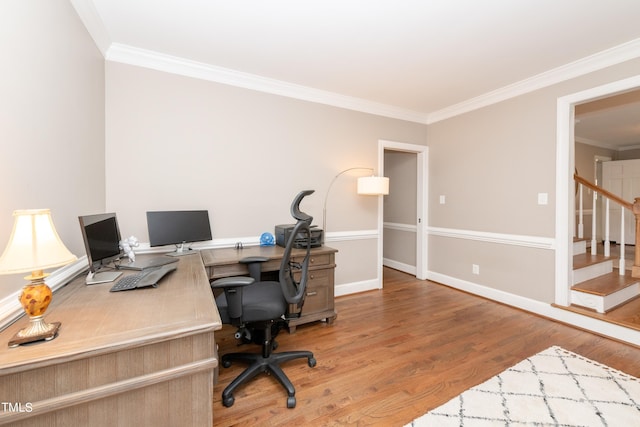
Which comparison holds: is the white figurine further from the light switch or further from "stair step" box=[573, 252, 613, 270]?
"stair step" box=[573, 252, 613, 270]

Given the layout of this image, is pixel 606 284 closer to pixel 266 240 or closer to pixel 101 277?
pixel 266 240

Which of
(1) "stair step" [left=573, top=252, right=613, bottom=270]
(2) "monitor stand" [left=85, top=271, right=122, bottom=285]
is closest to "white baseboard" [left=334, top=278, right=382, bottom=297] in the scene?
(1) "stair step" [left=573, top=252, right=613, bottom=270]

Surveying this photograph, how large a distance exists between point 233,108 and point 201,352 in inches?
98.5

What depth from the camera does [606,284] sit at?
292cm

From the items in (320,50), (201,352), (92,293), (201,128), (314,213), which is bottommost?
(201,352)

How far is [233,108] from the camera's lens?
115 inches

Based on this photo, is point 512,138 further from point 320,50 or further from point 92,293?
point 92,293

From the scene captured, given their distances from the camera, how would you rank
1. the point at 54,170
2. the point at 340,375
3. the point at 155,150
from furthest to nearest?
the point at 155,150, the point at 340,375, the point at 54,170

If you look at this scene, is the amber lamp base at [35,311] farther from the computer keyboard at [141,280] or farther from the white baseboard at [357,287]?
the white baseboard at [357,287]

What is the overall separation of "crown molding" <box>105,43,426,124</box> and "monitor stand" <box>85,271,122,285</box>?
1892 millimetres

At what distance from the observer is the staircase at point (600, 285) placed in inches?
107

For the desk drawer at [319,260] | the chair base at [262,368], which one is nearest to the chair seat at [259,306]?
the chair base at [262,368]

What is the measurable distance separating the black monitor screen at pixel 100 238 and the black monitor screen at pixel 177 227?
365mm

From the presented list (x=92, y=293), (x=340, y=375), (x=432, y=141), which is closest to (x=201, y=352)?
(x=92, y=293)
